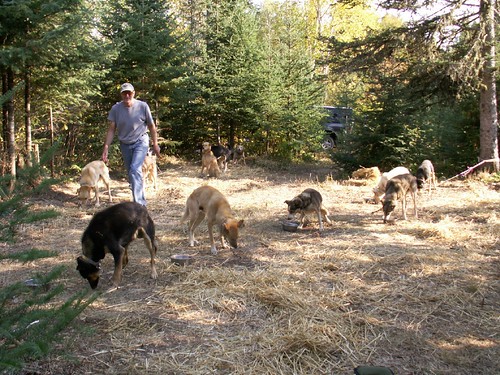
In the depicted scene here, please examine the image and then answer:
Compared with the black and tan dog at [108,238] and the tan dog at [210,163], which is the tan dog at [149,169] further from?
the black and tan dog at [108,238]

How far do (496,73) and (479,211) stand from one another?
20.5 ft

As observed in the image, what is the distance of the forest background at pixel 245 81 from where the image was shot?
10336 millimetres

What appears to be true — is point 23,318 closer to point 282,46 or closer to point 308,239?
point 308,239

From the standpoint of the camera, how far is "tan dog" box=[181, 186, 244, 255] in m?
6.57

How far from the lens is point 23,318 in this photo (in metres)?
2.41

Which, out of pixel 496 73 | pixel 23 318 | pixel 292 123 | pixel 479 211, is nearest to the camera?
pixel 23 318

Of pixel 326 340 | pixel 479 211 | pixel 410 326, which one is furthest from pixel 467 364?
pixel 479 211

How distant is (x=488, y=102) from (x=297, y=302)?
1236cm

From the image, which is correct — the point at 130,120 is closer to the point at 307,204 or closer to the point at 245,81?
the point at 307,204

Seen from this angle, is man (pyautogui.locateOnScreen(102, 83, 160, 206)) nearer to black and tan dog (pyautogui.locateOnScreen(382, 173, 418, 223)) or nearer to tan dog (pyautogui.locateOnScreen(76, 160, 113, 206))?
tan dog (pyautogui.locateOnScreen(76, 160, 113, 206))

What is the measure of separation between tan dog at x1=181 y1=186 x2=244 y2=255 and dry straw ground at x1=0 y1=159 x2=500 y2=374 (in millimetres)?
292

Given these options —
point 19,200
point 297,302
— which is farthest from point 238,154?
point 19,200

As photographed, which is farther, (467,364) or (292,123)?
(292,123)

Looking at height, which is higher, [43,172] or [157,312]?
[43,172]
